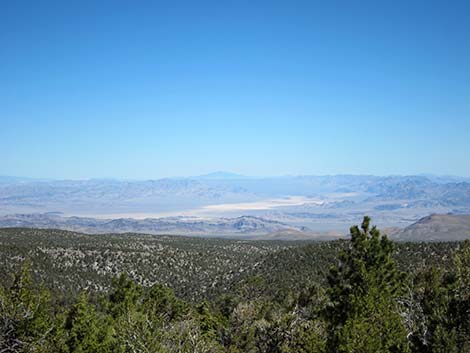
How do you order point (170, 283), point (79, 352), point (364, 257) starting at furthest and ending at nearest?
1. point (170, 283)
2. point (364, 257)
3. point (79, 352)

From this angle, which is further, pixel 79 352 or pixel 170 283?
pixel 170 283

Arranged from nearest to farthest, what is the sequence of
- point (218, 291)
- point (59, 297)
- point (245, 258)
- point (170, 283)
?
point (59, 297) → point (218, 291) → point (170, 283) → point (245, 258)

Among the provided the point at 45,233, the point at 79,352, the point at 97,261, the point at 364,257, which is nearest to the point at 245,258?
the point at 97,261

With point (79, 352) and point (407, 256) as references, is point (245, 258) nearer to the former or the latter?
point (407, 256)

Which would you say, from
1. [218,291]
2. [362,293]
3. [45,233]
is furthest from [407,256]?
[45,233]

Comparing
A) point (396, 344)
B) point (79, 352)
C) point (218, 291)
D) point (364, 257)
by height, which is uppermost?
point (364, 257)

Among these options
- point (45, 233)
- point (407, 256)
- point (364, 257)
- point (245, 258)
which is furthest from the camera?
point (45, 233)

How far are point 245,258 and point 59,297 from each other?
131 ft

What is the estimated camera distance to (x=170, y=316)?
1421 inches

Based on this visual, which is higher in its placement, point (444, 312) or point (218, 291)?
point (444, 312)

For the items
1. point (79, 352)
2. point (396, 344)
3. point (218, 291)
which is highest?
point (396, 344)

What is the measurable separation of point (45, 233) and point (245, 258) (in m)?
38.9

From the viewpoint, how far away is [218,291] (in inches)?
2408

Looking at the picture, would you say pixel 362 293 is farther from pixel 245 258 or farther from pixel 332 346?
pixel 245 258
